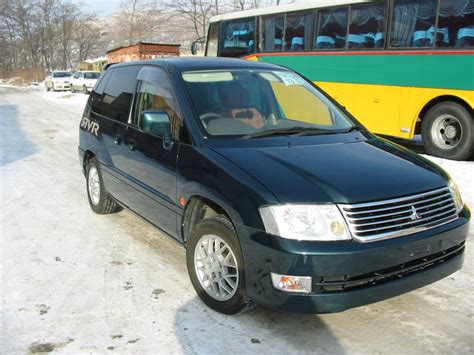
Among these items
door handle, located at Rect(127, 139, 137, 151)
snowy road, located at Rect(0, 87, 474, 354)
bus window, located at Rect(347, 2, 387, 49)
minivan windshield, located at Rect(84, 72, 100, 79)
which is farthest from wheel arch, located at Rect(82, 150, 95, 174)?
minivan windshield, located at Rect(84, 72, 100, 79)

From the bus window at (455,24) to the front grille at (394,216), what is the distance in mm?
6399

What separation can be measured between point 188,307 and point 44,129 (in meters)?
11.1

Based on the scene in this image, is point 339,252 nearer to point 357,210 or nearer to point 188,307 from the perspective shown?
point 357,210

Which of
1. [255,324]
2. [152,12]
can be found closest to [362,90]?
[255,324]

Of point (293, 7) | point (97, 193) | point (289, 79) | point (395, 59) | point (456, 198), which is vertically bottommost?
point (97, 193)

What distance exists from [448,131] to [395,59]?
1.78 m

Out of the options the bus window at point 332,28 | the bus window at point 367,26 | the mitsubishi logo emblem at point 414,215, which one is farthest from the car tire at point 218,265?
the bus window at point 332,28

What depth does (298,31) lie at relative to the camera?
38.9 ft

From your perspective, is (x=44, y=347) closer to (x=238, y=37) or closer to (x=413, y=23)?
(x=413, y=23)

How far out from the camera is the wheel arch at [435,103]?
8797mm

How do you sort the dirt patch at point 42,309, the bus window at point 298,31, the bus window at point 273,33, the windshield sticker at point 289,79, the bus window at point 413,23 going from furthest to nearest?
the bus window at point 273,33 < the bus window at point 298,31 < the bus window at point 413,23 < the windshield sticker at point 289,79 < the dirt patch at point 42,309

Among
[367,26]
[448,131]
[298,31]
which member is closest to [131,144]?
[448,131]

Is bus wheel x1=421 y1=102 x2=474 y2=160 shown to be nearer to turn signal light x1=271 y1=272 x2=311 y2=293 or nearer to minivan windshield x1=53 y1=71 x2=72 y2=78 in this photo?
turn signal light x1=271 y1=272 x2=311 y2=293

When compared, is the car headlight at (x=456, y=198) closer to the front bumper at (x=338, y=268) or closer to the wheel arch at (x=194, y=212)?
the front bumper at (x=338, y=268)
